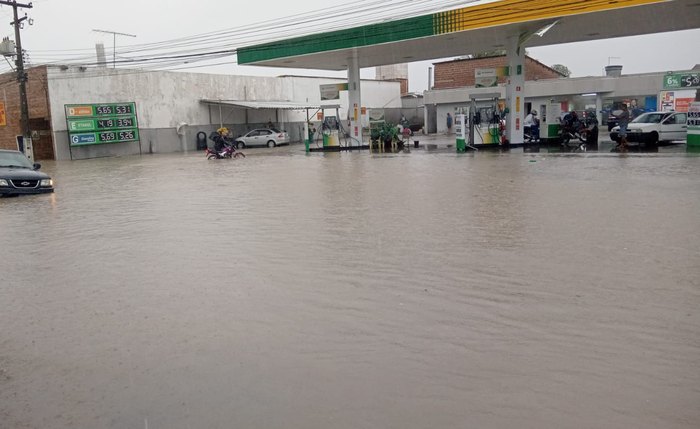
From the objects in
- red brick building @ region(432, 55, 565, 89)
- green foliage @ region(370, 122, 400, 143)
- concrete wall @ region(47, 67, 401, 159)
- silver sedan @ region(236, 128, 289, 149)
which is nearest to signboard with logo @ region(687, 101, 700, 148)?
green foliage @ region(370, 122, 400, 143)

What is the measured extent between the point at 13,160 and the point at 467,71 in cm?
3610

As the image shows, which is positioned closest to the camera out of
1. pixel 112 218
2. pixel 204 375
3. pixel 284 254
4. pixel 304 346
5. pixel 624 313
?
pixel 204 375

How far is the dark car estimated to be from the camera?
1538cm

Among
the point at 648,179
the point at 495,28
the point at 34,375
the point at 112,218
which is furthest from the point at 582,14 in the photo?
the point at 34,375

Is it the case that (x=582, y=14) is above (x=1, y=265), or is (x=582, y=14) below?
above

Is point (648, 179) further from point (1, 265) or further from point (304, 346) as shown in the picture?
point (1, 265)

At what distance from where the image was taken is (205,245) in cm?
854

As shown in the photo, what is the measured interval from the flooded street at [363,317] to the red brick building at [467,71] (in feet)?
117

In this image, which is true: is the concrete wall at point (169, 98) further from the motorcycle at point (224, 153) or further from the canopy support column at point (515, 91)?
the canopy support column at point (515, 91)

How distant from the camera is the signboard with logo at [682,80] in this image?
124ft

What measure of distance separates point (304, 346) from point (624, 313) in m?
2.77

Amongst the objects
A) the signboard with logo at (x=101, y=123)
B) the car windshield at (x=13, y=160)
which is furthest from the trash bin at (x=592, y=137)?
the signboard with logo at (x=101, y=123)

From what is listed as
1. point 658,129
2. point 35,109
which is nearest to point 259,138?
point 35,109

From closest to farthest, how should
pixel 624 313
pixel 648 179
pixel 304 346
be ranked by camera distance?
pixel 304 346
pixel 624 313
pixel 648 179
